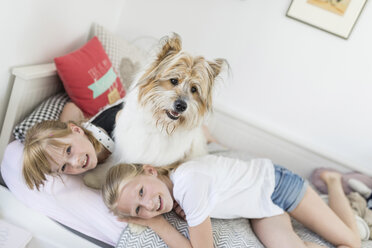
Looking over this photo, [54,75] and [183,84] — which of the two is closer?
[183,84]

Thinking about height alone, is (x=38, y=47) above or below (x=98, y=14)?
below

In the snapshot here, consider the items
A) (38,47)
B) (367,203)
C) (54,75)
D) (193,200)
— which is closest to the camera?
(193,200)

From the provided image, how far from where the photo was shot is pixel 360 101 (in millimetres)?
2262

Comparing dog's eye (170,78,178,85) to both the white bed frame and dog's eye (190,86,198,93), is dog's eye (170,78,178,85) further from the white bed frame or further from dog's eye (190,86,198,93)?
the white bed frame

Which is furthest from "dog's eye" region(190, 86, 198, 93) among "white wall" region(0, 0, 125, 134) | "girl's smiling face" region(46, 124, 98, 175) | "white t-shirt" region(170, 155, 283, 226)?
"white wall" region(0, 0, 125, 134)

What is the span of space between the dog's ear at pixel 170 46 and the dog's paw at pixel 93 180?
64 centimetres

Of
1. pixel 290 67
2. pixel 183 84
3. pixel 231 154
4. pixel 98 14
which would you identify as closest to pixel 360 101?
pixel 290 67

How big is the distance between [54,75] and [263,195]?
1364 millimetres

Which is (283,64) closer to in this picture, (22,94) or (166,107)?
(166,107)

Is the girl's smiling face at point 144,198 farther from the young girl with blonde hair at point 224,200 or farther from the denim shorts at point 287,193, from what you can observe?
the denim shorts at point 287,193

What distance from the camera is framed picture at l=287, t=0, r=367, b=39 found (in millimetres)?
2104

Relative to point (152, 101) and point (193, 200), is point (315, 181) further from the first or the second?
point (152, 101)

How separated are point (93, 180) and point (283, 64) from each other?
166cm

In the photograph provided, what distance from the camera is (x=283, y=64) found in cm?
230
